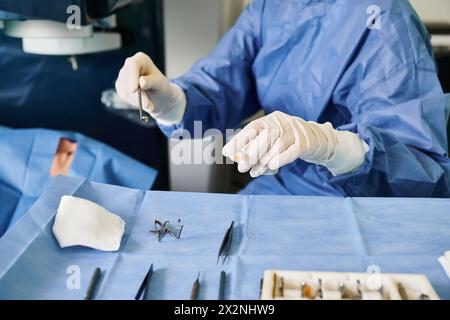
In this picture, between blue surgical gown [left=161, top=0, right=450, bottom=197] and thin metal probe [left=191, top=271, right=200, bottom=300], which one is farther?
blue surgical gown [left=161, top=0, right=450, bottom=197]

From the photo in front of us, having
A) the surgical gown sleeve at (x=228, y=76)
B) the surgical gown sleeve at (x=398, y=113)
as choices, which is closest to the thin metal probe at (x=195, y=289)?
the surgical gown sleeve at (x=398, y=113)

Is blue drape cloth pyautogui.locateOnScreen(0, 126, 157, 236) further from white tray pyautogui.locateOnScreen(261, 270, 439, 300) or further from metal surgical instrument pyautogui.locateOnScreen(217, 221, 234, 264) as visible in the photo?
white tray pyautogui.locateOnScreen(261, 270, 439, 300)

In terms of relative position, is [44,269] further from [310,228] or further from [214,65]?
[214,65]

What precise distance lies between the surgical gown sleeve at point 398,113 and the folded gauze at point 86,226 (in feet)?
1.52

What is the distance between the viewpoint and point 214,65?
1406 millimetres

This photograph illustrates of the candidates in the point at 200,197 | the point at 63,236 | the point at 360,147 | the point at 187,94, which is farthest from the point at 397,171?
the point at 63,236

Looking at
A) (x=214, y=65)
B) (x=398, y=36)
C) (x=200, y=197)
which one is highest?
(x=398, y=36)

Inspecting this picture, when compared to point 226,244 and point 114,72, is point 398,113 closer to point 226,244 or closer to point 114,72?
point 226,244

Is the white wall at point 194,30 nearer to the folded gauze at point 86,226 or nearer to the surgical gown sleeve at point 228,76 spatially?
the surgical gown sleeve at point 228,76

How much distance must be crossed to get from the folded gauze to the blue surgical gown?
0.45 metres

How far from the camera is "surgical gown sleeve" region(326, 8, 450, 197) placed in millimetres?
1072

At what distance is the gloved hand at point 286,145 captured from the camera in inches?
35.7

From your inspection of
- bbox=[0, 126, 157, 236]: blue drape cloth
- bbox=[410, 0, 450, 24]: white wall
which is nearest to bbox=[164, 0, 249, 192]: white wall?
bbox=[0, 126, 157, 236]: blue drape cloth
